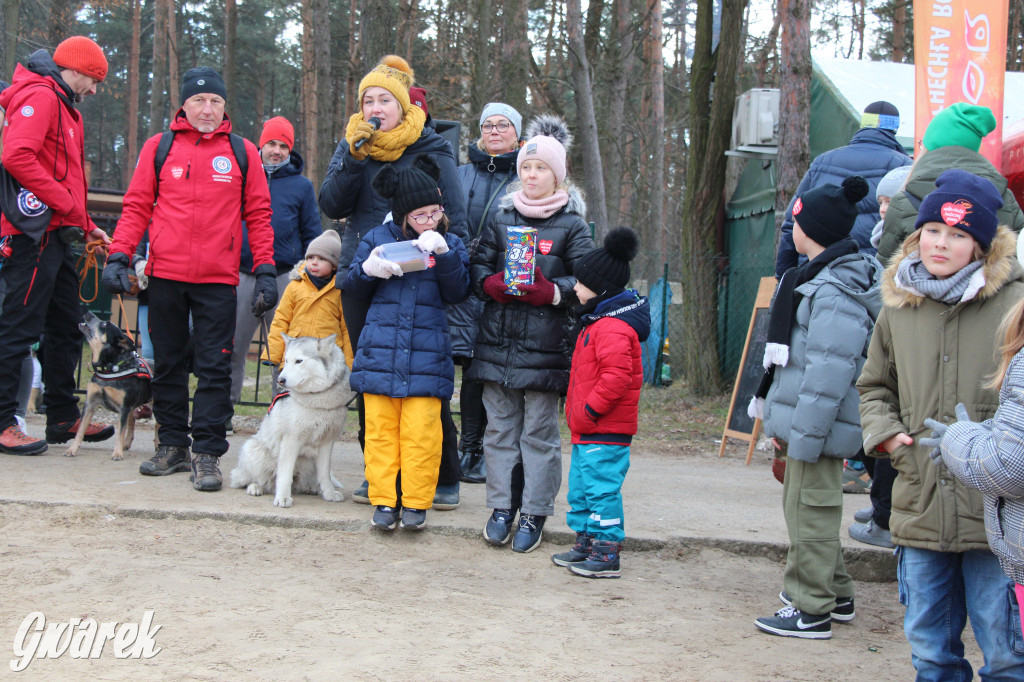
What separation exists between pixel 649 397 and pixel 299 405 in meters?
7.05

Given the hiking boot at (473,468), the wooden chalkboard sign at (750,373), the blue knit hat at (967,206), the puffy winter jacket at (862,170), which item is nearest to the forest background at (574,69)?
the wooden chalkboard sign at (750,373)

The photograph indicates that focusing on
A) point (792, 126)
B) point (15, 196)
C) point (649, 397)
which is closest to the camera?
point (15, 196)

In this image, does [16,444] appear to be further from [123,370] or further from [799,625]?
[799,625]

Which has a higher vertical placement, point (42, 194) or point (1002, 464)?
point (42, 194)

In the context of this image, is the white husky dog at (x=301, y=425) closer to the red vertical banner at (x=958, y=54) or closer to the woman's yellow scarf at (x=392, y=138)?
the woman's yellow scarf at (x=392, y=138)

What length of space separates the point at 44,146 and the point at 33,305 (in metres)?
1.00

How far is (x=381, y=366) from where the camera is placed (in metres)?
4.34

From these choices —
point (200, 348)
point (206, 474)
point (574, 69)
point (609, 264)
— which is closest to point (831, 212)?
point (609, 264)

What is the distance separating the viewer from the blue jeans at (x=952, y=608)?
2691mm

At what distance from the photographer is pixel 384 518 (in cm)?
445

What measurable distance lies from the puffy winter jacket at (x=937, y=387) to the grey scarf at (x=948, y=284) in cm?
3

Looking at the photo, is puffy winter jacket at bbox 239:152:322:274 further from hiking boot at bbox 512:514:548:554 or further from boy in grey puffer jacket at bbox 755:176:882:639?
boy in grey puffer jacket at bbox 755:176:882:639

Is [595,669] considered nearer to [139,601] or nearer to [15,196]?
[139,601]

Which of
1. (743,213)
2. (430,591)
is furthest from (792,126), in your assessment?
(430,591)
